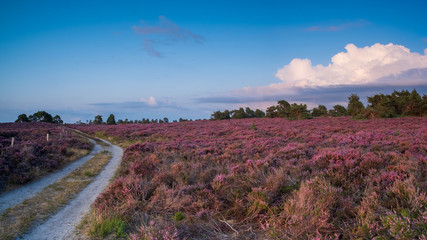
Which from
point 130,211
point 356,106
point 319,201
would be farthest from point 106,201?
point 356,106

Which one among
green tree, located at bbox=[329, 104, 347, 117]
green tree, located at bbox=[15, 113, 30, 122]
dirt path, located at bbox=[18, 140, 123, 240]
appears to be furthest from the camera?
green tree, located at bbox=[15, 113, 30, 122]

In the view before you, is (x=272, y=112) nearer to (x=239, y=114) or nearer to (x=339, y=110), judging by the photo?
(x=239, y=114)

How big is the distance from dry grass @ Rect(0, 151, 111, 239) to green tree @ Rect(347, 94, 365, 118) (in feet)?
128

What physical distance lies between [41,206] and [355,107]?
155 feet

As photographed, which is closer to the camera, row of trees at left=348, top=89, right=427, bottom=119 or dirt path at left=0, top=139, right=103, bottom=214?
dirt path at left=0, top=139, right=103, bottom=214

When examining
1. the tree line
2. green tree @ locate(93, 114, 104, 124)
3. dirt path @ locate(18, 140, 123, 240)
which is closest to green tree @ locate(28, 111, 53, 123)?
green tree @ locate(93, 114, 104, 124)

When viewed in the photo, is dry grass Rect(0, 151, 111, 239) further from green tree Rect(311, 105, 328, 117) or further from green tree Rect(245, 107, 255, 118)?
green tree Rect(245, 107, 255, 118)

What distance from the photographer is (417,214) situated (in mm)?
4258

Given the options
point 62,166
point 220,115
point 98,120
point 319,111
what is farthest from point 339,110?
point 98,120

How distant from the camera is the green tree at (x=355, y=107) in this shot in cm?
3758

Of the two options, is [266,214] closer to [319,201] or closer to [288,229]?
[288,229]

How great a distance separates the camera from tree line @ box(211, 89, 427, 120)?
3550 cm

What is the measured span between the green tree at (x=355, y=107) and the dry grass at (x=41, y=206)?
39.0 metres

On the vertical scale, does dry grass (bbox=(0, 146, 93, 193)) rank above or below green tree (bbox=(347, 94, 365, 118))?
below
